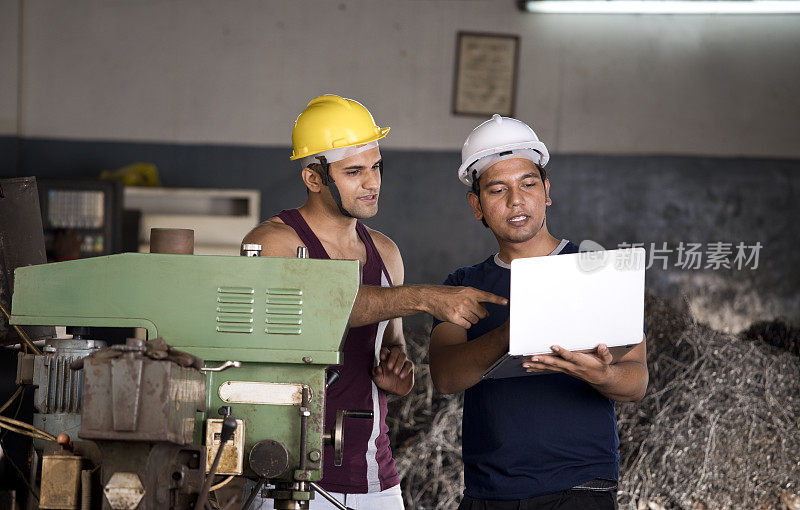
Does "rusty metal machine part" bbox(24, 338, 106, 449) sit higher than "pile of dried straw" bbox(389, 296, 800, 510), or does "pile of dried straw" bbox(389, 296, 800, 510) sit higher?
"rusty metal machine part" bbox(24, 338, 106, 449)

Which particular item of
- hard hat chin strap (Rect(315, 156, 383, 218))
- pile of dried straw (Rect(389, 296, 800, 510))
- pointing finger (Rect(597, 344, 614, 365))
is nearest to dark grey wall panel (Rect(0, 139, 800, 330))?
pile of dried straw (Rect(389, 296, 800, 510))

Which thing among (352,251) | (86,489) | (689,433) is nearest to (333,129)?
(352,251)

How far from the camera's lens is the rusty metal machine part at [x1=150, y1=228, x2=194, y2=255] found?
5.20 ft

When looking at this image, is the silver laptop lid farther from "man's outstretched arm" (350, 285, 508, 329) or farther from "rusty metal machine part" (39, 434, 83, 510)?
"rusty metal machine part" (39, 434, 83, 510)

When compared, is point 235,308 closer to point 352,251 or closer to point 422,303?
point 422,303

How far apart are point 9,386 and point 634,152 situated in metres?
3.54

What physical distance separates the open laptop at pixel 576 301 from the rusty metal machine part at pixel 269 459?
0.46 metres

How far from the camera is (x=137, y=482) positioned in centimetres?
130

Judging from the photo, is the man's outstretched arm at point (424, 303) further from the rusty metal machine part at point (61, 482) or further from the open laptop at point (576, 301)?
the rusty metal machine part at point (61, 482)

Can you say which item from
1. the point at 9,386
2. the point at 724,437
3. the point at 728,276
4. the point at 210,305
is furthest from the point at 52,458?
the point at 728,276

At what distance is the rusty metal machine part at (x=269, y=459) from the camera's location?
151cm

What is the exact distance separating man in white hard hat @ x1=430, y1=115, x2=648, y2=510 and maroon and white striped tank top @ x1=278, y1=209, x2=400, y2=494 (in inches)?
7.4

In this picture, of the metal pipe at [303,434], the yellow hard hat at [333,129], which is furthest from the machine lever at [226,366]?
the yellow hard hat at [333,129]

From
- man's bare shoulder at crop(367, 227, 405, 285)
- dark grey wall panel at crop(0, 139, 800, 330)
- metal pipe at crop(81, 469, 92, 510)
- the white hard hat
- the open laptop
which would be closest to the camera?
metal pipe at crop(81, 469, 92, 510)
